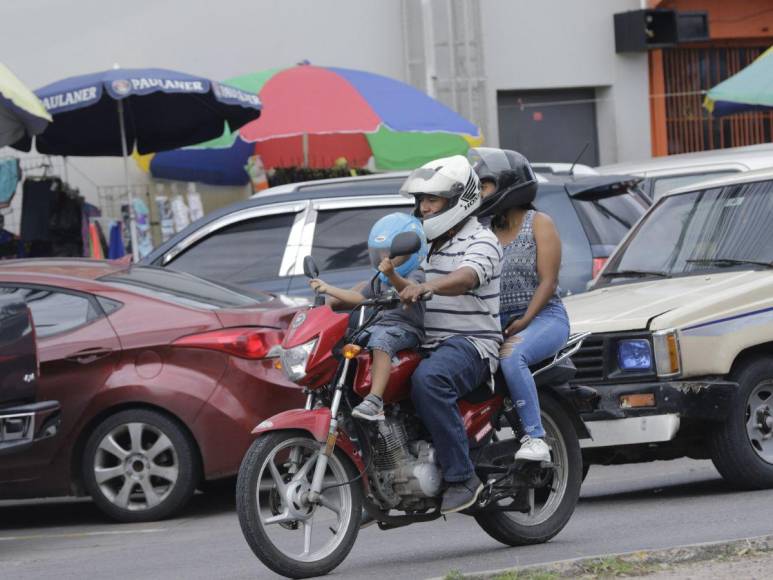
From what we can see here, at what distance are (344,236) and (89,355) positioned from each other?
2.53m

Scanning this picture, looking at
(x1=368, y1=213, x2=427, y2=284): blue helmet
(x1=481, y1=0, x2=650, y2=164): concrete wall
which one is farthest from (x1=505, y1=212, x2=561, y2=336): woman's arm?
(x1=481, y1=0, x2=650, y2=164): concrete wall

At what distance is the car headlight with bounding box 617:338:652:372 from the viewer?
28.2 ft

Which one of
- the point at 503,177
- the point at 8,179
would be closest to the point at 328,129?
the point at 8,179

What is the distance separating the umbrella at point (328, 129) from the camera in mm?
15195

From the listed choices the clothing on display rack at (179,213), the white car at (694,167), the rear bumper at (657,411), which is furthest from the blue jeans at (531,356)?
the clothing on display rack at (179,213)

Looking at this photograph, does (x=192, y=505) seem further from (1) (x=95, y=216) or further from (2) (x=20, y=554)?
(1) (x=95, y=216)

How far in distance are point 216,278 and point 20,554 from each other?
10.9 ft

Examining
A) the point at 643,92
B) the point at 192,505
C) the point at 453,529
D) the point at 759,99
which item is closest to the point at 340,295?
the point at 453,529

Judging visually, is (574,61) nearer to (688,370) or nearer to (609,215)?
(609,215)

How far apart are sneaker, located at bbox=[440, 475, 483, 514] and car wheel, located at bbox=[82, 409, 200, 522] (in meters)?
2.92

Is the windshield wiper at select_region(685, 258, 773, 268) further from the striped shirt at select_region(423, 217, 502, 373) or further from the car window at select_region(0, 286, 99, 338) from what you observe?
the car window at select_region(0, 286, 99, 338)

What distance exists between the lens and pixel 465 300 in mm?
6902

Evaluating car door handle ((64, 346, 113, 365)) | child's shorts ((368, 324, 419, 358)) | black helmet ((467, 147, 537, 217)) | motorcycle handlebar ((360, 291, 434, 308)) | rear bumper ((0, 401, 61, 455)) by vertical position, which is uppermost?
black helmet ((467, 147, 537, 217))

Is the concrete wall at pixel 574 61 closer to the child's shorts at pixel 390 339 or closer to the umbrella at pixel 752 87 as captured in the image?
the umbrella at pixel 752 87
